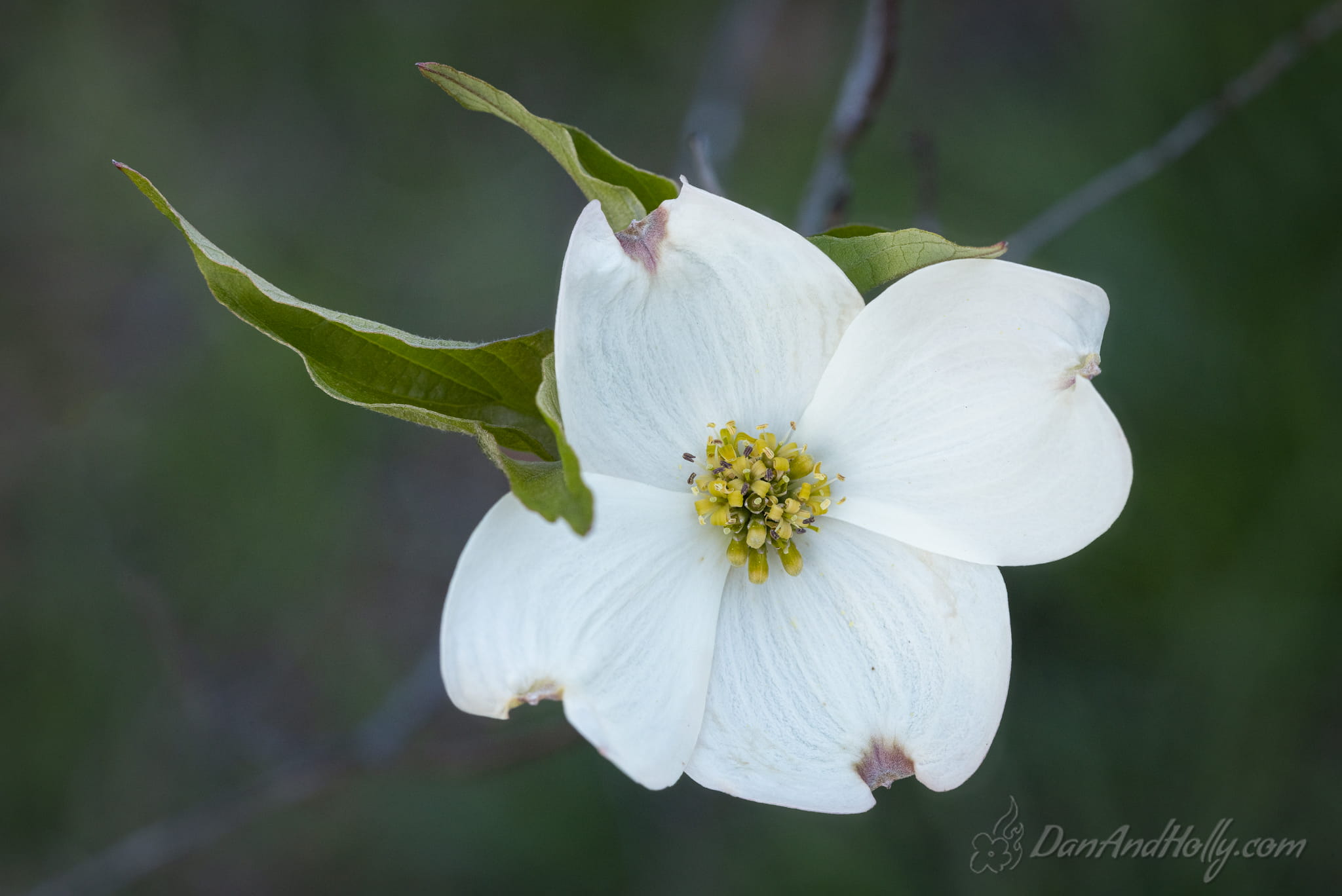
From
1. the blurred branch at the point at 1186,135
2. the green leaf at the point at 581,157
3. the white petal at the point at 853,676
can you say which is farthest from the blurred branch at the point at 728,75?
the white petal at the point at 853,676

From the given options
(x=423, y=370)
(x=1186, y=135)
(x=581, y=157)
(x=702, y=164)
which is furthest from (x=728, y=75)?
(x=423, y=370)

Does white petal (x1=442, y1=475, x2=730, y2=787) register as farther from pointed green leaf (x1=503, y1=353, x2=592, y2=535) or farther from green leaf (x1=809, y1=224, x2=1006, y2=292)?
green leaf (x1=809, y1=224, x2=1006, y2=292)

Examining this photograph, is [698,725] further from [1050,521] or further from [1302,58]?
[1302,58]

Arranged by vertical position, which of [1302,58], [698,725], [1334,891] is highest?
[1302,58]

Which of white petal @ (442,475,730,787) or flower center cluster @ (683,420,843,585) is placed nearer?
white petal @ (442,475,730,787)

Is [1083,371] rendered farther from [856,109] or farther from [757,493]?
[856,109]

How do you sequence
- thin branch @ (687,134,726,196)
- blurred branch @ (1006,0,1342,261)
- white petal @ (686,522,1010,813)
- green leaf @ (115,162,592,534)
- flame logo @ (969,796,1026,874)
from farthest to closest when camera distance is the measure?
1. flame logo @ (969,796,1026,874)
2. blurred branch @ (1006,0,1342,261)
3. thin branch @ (687,134,726,196)
4. white petal @ (686,522,1010,813)
5. green leaf @ (115,162,592,534)

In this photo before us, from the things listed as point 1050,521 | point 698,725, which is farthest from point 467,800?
point 1050,521

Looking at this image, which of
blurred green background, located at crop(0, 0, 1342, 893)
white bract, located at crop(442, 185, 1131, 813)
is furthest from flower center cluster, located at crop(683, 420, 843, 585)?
blurred green background, located at crop(0, 0, 1342, 893)
